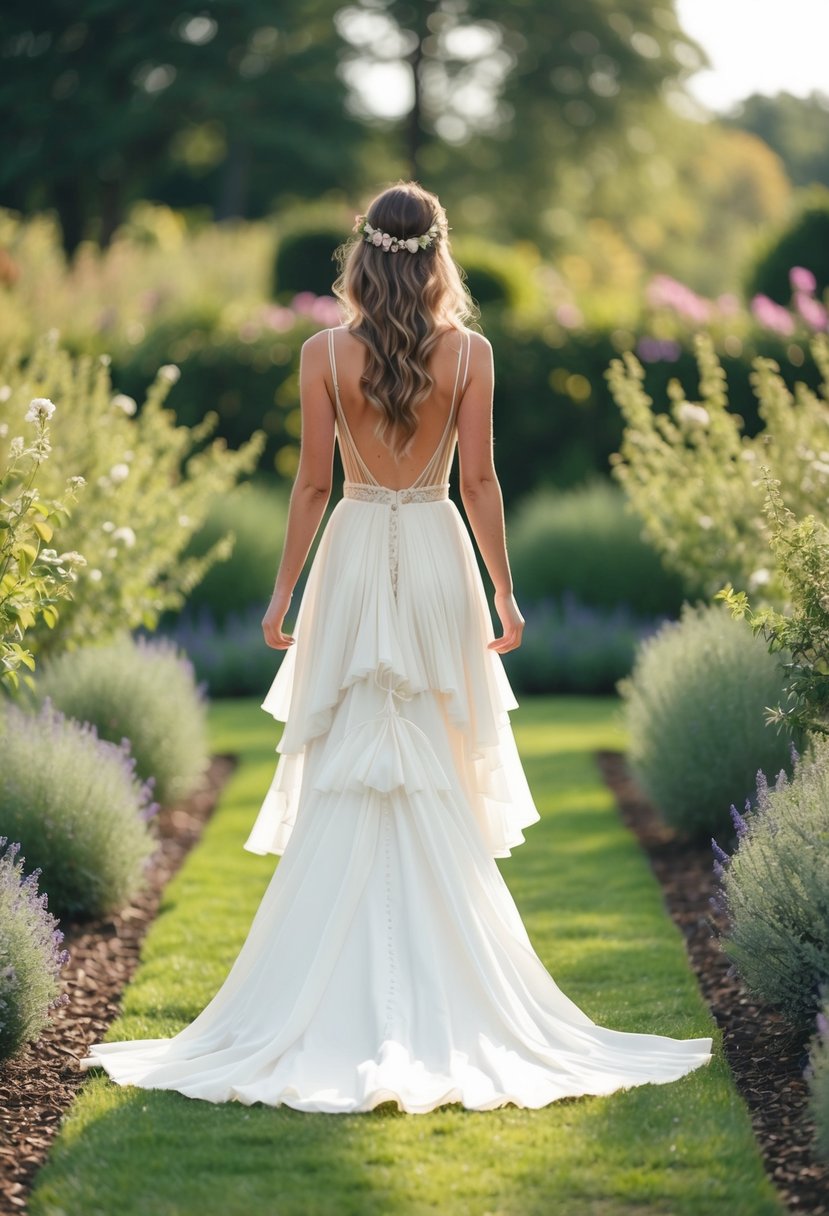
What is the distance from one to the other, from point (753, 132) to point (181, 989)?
200 feet

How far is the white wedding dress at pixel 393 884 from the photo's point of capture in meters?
3.71

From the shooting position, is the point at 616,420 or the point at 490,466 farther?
the point at 616,420

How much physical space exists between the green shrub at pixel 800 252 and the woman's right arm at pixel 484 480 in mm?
13828

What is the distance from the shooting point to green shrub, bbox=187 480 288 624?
1188cm

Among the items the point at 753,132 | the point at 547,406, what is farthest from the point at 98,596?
the point at 753,132

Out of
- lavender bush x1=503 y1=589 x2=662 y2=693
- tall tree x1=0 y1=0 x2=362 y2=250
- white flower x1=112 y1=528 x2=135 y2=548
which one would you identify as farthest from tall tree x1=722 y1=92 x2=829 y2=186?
white flower x1=112 y1=528 x2=135 y2=548

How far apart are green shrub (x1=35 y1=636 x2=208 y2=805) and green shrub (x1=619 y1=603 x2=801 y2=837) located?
84.6 inches

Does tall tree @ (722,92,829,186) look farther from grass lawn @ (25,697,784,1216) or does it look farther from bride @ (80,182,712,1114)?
grass lawn @ (25,697,784,1216)

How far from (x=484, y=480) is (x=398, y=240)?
0.66 metres

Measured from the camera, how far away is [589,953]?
5238 millimetres

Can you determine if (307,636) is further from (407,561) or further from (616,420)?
(616,420)

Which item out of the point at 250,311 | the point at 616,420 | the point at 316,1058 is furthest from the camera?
the point at 250,311

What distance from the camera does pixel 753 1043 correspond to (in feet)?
13.9

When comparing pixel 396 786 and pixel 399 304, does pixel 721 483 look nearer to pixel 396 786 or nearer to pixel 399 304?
pixel 399 304
